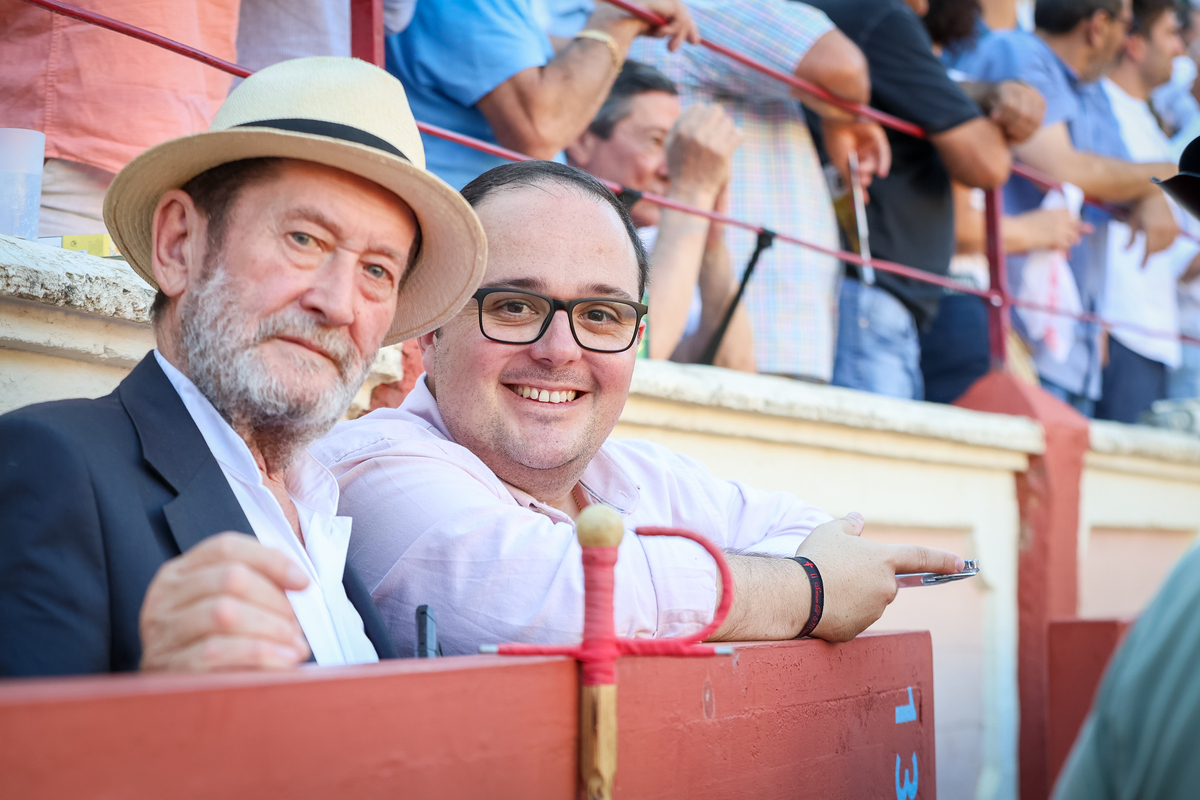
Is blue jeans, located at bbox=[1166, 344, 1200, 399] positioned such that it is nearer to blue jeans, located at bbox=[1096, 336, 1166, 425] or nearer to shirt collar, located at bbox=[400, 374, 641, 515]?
blue jeans, located at bbox=[1096, 336, 1166, 425]

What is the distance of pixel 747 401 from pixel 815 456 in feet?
1.57

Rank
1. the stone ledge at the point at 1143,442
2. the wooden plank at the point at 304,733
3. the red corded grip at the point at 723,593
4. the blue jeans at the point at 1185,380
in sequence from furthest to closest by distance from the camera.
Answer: the blue jeans at the point at 1185,380 < the stone ledge at the point at 1143,442 < the red corded grip at the point at 723,593 < the wooden plank at the point at 304,733

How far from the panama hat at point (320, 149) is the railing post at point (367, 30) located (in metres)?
0.92

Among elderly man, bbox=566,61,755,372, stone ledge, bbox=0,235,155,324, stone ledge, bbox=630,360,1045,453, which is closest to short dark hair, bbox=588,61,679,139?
elderly man, bbox=566,61,755,372

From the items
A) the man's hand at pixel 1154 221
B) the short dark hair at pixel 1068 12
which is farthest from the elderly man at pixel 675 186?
the man's hand at pixel 1154 221

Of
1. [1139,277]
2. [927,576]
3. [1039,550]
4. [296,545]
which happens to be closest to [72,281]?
[296,545]

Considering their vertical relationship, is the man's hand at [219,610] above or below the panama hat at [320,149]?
below

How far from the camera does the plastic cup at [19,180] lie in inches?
79.0

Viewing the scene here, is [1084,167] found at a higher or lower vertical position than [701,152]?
higher

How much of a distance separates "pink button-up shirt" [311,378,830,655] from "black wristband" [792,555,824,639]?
0.73 feet

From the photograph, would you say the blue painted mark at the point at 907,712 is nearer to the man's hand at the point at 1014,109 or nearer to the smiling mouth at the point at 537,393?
the smiling mouth at the point at 537,393

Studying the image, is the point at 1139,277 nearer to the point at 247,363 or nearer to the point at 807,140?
the point at 807,140

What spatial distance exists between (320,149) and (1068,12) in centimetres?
490

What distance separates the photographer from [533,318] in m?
2.05
